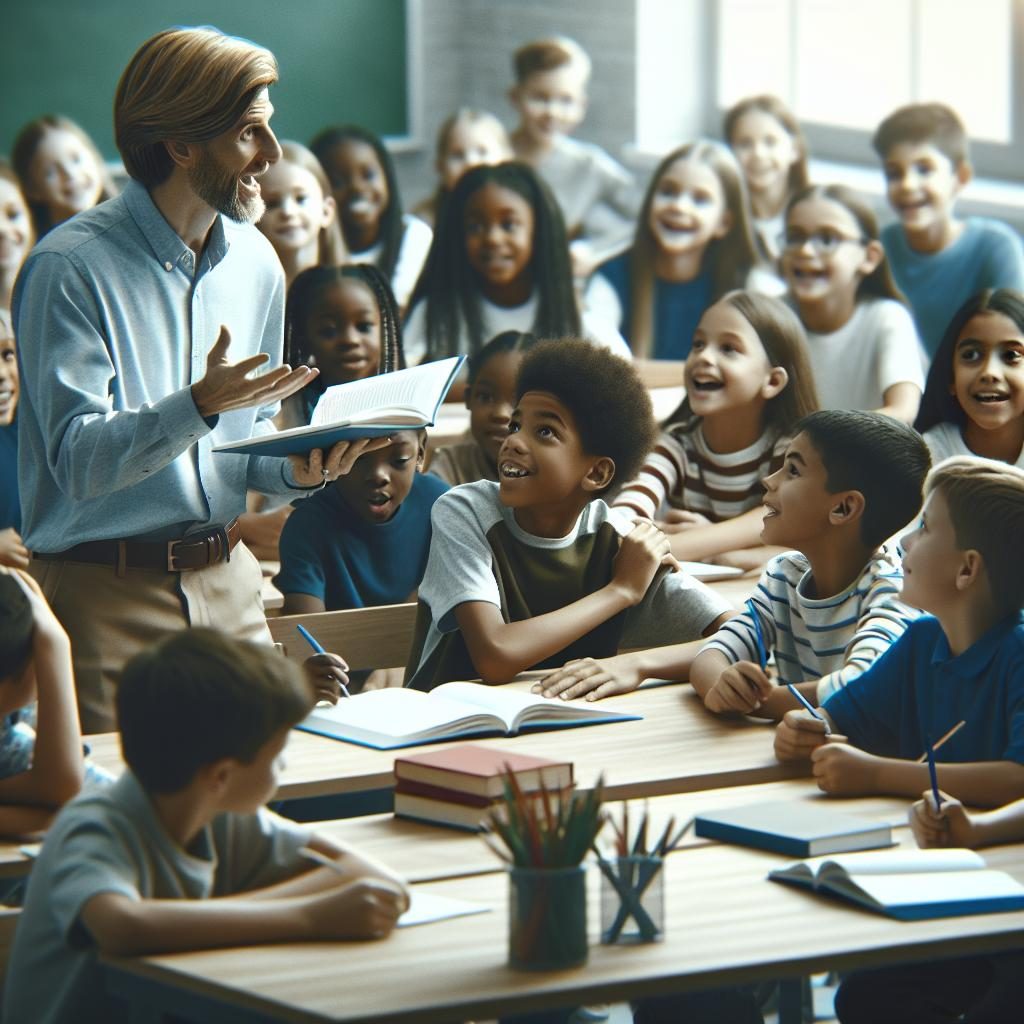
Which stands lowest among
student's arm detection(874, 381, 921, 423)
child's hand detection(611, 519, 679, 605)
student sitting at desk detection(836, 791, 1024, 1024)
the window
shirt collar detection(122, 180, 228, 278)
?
student sitting at desk detection(836, 791, 1024, 1024)

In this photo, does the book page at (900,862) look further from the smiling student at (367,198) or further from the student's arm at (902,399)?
the smiling student at (367,198)

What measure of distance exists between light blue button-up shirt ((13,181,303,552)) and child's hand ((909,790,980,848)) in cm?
104

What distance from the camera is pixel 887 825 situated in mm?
2021

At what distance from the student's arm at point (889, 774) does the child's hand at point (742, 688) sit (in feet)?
1.07

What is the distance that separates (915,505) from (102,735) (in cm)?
121

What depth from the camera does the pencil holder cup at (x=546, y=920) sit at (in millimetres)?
1618

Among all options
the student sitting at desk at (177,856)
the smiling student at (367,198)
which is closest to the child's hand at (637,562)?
the student sitting at desk at (177,856)

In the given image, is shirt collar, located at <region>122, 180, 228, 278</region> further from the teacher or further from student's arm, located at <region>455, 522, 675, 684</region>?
student's arm, located at <region>455, 522, 675, 684</region>

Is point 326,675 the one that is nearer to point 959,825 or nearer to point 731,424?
point 959,825

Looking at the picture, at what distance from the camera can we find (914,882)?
182 centimetres

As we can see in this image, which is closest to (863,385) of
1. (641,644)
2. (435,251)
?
(435,251)

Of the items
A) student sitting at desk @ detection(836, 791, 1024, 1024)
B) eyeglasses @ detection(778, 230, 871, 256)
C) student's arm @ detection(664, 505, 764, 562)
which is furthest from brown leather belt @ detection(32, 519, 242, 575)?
eyeglasses @ detection(778, 230, 871, 256)

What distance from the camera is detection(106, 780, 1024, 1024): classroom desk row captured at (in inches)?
61.0

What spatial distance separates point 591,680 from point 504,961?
3.68ft
